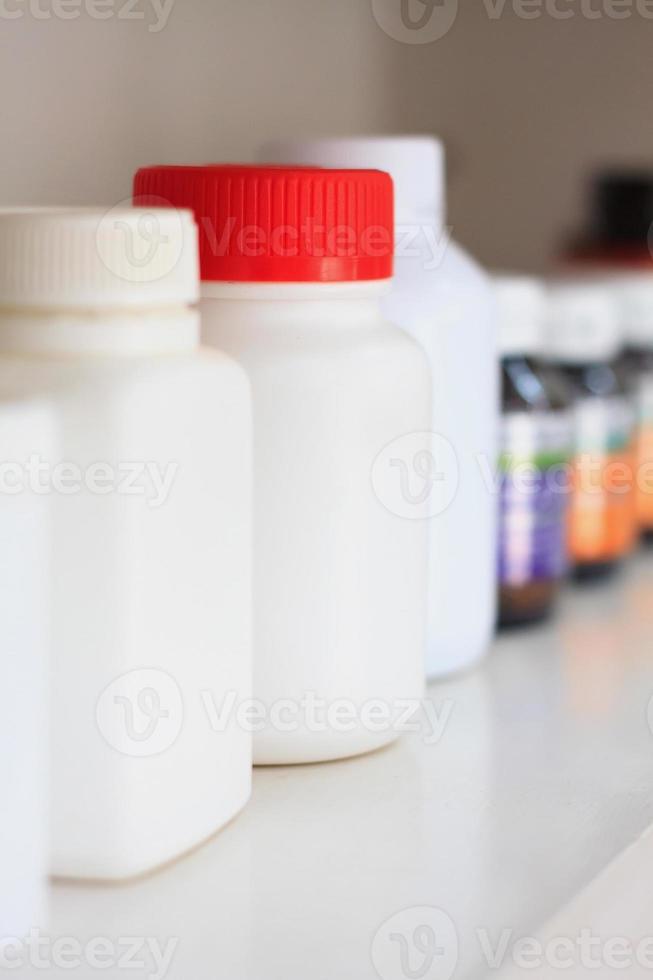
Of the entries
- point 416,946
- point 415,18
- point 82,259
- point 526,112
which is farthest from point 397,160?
point 526,112

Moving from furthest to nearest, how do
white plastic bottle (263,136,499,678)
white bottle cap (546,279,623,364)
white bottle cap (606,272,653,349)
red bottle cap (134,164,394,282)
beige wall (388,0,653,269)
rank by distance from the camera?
beige wall (388,0,653,269)
white bottle cap (606,272,653,349)
white bottle cap (546,279,623,364)
white plastic bottle (263,136,499,678)
red bottle cap (134,164,394,282)

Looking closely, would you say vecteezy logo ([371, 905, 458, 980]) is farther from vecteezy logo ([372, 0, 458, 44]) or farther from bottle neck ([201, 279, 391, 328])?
vecteezy logo ([372, 0, 458, 44])

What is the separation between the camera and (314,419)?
1.88 feet

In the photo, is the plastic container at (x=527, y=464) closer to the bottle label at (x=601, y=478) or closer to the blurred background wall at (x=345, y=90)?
the bottle label at (x=601, y=478)

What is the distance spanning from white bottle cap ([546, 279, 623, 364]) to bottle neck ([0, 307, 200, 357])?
0.46 metres

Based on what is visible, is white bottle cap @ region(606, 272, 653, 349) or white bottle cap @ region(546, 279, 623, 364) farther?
white bottle cap @ region(606, 272, 653, 349)

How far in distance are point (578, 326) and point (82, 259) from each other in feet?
1.64

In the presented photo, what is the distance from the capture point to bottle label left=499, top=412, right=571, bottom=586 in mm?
793

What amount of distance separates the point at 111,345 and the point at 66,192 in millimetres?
343

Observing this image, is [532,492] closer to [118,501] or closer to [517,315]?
[517,315]

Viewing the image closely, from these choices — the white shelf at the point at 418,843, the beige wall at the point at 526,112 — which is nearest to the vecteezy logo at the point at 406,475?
the white shelf at the point at 418,843

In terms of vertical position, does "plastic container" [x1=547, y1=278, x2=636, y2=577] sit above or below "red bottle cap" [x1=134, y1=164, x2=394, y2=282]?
below

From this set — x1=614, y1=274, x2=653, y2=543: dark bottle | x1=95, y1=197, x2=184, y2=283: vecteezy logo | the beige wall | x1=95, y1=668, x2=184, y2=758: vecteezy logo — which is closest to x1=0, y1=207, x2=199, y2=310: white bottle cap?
x1=95, y1=197, x2=184, y2=283: vecteezy logo

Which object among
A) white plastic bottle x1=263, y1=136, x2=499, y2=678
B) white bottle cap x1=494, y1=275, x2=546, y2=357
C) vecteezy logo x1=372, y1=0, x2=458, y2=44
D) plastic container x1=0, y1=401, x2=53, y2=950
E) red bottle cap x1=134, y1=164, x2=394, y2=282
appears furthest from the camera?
vecteezy logo x1=372, y1=0, x2=458, y2=44
